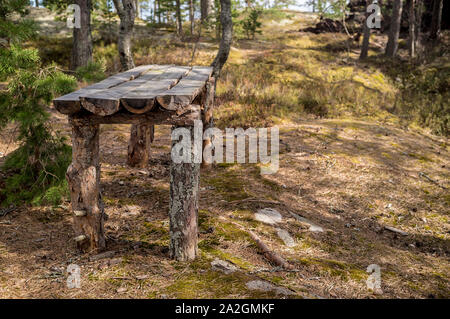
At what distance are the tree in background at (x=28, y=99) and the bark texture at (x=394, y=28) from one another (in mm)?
15700

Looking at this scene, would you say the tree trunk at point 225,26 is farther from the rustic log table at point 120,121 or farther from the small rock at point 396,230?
the small rock at point 396,230

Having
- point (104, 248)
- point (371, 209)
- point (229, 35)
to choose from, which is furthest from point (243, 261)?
point (229, 35)

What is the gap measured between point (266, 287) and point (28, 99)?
11.3 feet

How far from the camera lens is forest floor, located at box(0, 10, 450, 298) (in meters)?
3.18

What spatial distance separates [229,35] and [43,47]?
9334 mm

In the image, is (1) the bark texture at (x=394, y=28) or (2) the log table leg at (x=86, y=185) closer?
(2) the log table leg at (x=86, y=185)

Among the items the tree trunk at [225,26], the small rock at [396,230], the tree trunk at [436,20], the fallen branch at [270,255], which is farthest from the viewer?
the tree trunk at [436,20]

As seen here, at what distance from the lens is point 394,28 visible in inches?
614

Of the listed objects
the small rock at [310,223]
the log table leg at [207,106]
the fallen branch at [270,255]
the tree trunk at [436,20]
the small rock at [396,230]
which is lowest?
the small rock at [396,230]

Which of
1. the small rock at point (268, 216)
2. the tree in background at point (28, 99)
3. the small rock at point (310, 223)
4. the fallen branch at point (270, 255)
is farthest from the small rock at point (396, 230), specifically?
the tree in background at point (28, 99)

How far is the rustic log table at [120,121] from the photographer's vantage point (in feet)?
9.34

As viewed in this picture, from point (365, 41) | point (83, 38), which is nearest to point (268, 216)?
point (83, 38)

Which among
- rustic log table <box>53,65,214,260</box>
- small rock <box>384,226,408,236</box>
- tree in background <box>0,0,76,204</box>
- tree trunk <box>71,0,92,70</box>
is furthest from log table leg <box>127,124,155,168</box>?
tree trunk <box>71,0,92,70</box>

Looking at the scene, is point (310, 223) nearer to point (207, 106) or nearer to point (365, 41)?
point (207, 106)
